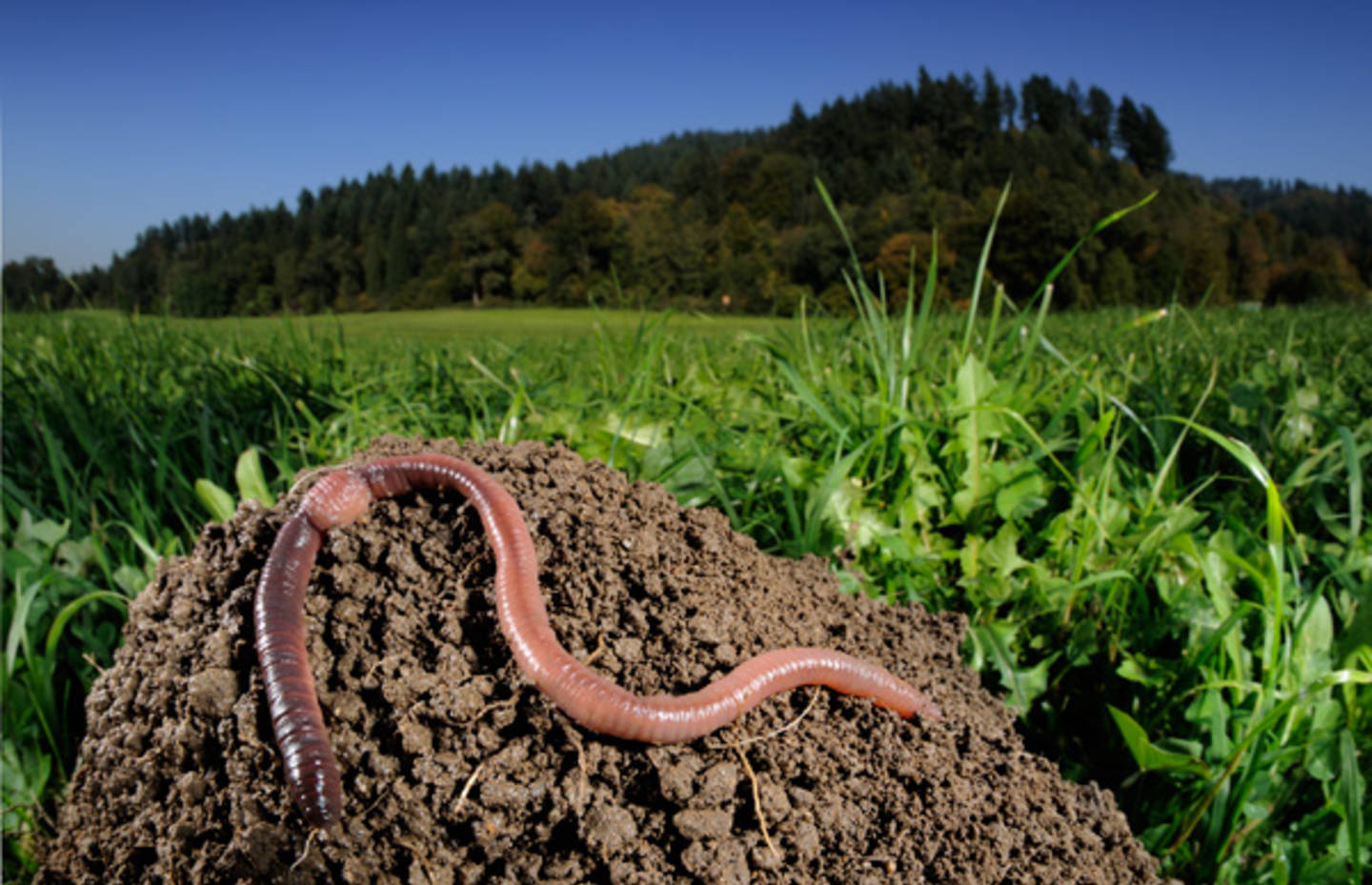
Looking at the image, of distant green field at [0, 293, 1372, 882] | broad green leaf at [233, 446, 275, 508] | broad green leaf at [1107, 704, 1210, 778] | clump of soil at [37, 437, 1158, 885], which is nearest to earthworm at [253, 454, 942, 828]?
clump of soil at [37, 437, 1158, 885]

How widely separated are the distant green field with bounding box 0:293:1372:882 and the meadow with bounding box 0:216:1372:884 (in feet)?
0.05

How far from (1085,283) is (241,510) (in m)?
70.6

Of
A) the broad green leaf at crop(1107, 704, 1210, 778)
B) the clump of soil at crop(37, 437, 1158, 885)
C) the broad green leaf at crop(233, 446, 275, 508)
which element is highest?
the broad green leaf at crop(233, 446, 275, 508)

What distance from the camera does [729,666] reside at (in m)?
1.91

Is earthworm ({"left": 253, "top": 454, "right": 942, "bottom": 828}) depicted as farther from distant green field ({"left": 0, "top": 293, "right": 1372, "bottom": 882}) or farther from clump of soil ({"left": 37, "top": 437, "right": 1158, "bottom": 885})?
distant green field ({"left": 0, "top": 293, "right": 1372, "bottom": 882})

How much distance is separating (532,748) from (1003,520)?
228 cm

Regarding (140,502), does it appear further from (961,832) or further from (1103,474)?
(1103,474)

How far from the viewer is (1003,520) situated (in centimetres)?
335

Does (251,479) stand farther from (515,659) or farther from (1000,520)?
(1000,520)

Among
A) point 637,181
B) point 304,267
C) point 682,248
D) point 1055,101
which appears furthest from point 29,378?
point 1055,101

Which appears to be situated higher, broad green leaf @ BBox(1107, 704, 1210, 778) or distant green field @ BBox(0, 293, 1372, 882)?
distant green field @ BBox(0, 293, 1372, 882)

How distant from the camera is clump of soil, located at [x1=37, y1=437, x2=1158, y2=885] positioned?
1.69 meters

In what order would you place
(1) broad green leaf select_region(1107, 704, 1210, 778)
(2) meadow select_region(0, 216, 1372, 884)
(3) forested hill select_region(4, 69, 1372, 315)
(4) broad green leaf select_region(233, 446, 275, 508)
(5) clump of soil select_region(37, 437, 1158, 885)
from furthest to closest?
1. (3) forested hill select_region(4, 69, 1372, 315)
2. (4) broad green leaf select_region(233, 446, 275, 508)
3. (2) meadow select_region(0, 216, 1372, 884)
4. (1) broad green leaf select_region(1107, 704, 1210, 778)
5. (5) clump of soil select_region(37, 437, 1158, 885)

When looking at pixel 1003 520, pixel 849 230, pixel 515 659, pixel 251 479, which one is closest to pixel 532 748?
pixel 515 659
